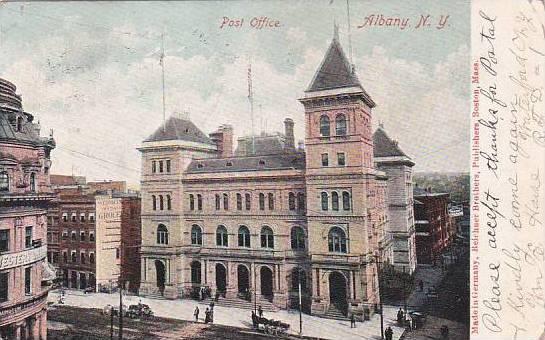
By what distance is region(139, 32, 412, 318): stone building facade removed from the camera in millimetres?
4059

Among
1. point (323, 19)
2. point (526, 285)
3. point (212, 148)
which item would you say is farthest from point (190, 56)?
point (526, 285)

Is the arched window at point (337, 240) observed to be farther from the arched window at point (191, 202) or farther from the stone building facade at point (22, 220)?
the stone building facade at point (22, 220)

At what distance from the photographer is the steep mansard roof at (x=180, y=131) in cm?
428

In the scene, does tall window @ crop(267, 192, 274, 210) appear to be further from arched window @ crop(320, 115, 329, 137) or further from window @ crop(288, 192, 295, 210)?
arched window @ crop(320, 115, 329, 137)

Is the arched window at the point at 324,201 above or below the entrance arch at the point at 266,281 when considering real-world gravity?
above

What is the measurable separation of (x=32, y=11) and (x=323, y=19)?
2.47m

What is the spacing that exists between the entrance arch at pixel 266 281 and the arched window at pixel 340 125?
4.35ft

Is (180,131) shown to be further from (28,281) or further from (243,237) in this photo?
(28,281)

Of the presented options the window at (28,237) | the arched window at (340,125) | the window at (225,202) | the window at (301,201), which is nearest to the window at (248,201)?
the window at (225,202)

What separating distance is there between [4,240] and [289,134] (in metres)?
2.52

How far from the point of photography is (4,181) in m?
4.20

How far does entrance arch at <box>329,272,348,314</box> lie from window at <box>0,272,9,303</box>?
2686mm

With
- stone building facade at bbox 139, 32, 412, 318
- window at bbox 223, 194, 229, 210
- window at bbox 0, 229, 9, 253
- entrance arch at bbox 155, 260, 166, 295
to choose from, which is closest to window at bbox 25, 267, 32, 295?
window at bbox 0, 229, 9, 253

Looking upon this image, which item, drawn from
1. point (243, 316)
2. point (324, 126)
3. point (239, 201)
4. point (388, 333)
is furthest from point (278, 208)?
point (388, 333)
